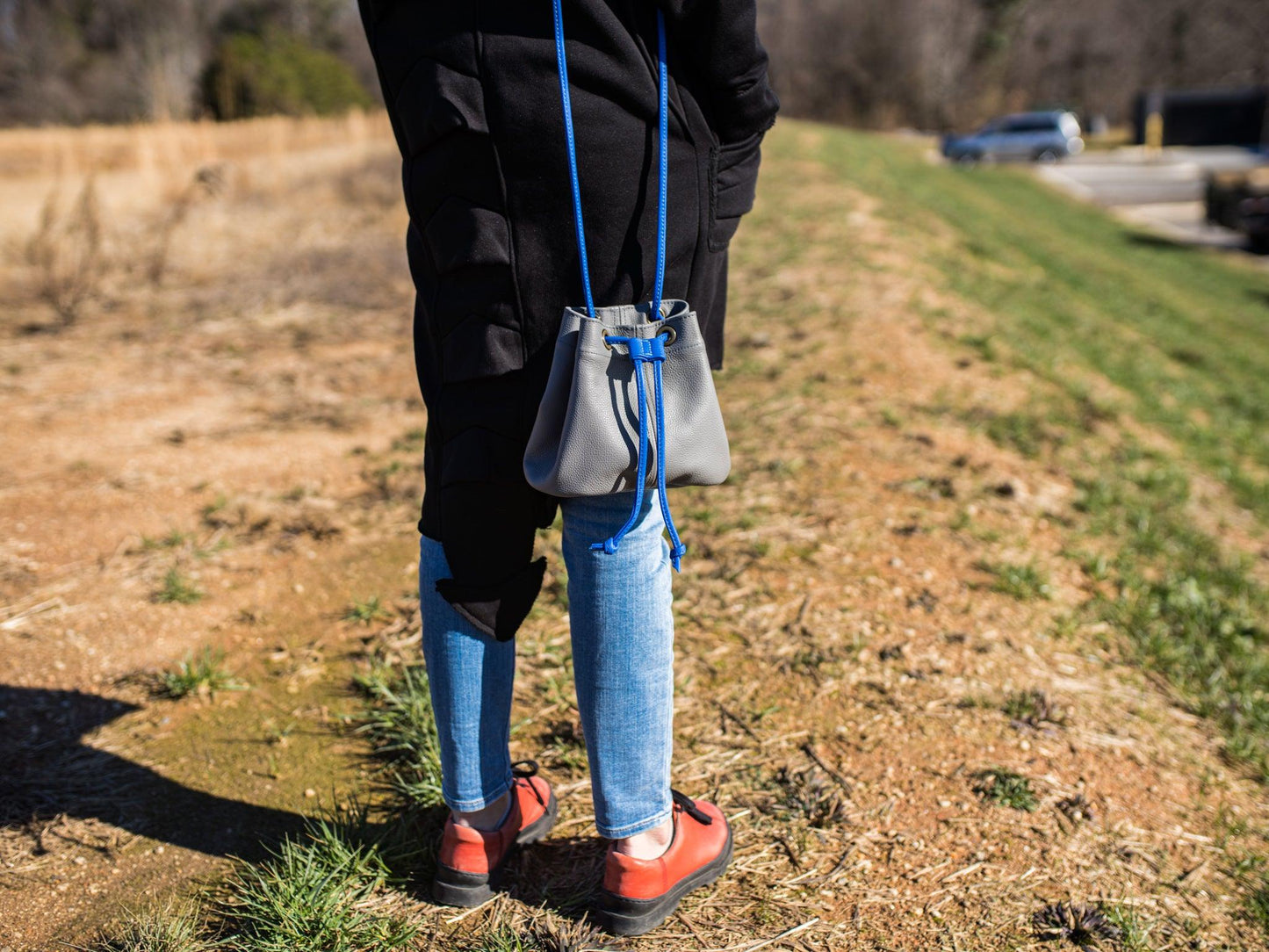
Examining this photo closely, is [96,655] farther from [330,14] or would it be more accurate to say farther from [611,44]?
[330,14]

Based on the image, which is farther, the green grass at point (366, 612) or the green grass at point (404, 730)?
the green grass at point (366, 612)

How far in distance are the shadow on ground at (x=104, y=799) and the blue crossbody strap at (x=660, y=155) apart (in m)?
1.29

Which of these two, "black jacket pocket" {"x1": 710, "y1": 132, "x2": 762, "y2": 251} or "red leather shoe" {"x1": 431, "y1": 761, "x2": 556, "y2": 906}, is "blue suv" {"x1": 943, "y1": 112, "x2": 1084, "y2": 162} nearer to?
"black jacket pocket" {"x1": 710, "y1": 132, "x2": 762, "y2": 251}

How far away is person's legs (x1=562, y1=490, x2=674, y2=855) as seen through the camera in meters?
1.45

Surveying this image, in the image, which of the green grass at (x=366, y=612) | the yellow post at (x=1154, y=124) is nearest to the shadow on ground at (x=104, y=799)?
the green grass at (x=366, y=612)

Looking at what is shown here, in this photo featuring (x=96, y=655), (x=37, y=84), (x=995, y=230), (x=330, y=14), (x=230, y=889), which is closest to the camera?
(x=230, y=889)

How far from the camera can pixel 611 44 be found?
50.3 inches

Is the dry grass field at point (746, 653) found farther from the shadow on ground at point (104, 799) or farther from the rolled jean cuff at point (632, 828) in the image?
the rolled jean cuff at point (632, 828)

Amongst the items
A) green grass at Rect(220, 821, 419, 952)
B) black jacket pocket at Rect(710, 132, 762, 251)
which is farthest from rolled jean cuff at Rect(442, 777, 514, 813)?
black jacket pocket at Rect(710, 132, 762, 251)

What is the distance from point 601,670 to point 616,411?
0.43 m

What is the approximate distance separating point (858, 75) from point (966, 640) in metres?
40.3

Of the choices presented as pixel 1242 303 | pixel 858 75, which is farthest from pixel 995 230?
pixel 858 75

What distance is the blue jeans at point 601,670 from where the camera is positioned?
1460 mm

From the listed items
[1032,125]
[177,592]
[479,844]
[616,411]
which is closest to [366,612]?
[177,592]
